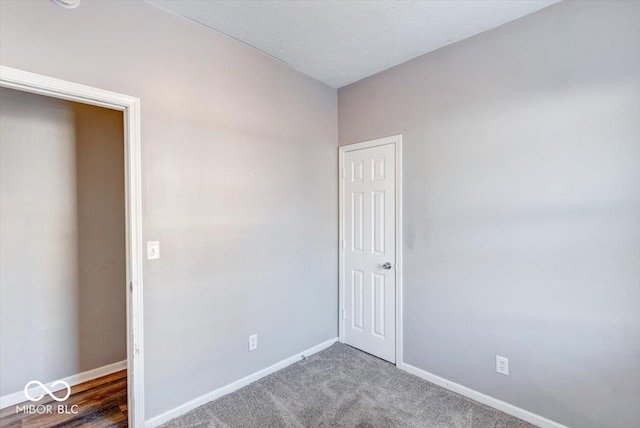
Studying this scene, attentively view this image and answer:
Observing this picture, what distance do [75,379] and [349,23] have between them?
3623mm

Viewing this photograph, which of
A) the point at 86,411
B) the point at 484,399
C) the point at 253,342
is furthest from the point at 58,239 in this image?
the point at 484,399

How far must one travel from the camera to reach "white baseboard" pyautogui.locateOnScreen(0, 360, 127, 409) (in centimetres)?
216

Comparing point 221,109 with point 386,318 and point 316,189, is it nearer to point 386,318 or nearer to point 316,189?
point 316,189

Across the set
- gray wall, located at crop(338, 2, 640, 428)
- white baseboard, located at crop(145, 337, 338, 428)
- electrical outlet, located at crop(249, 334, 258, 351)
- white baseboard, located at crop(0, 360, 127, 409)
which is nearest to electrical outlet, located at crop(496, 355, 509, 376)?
gray wall, located at crop(338, 2, 640, 428)

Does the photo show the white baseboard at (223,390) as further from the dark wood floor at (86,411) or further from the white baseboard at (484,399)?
the white baseboard at (484,399)

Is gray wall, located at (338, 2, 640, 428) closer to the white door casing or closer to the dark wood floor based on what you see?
the white door casing

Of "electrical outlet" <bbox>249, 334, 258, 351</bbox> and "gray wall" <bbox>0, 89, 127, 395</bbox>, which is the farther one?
"electrical outlet" <bbox>249, 334, 258, 351</bbox>

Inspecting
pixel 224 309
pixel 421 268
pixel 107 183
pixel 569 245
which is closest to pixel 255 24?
pixel 107 183

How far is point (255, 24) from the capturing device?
2121 millimetres

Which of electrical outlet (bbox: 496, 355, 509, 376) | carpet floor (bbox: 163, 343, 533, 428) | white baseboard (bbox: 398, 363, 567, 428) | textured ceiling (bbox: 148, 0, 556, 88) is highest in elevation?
textured ceiling (bbox: 148, 0, 556, 88)

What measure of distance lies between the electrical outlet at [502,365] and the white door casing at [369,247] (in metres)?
0.87

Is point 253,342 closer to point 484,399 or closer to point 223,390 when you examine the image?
point 223,390

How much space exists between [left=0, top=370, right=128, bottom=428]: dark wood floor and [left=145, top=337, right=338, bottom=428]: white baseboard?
0.85 feet

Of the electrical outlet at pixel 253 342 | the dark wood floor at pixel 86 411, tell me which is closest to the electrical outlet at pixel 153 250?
the electrical outlet at pixel 253 342
